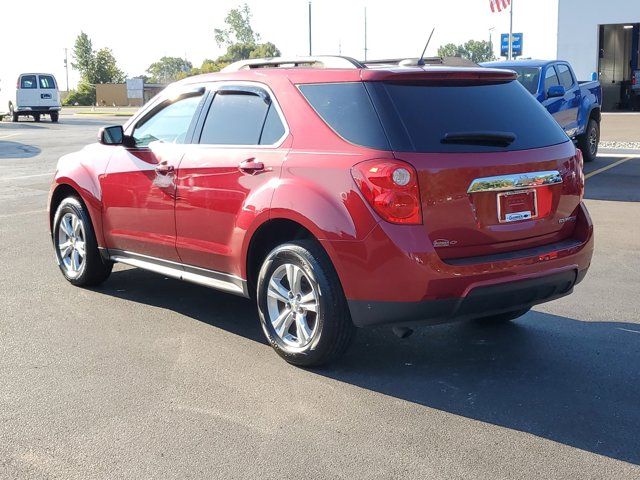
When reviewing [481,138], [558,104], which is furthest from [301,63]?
[558,104]

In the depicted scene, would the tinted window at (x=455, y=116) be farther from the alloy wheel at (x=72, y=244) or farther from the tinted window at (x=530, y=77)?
the tinted window at (x=530, y=77)

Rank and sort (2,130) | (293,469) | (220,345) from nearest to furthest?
1. (293,469)
2. (220,345)
3. (2,130)

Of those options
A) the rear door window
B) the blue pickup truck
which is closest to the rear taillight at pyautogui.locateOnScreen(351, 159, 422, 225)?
the blue pickup truck

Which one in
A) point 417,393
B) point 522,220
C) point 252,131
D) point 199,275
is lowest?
point 417,393

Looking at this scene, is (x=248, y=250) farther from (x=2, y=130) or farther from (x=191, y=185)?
(x=2, y=130)

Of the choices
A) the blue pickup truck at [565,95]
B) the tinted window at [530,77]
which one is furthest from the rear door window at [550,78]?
the tinted window at [530,77]

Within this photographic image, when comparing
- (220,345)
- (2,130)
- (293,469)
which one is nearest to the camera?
(293,469)

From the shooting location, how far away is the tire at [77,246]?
670 cm

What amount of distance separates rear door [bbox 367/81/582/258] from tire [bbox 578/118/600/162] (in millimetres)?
11074

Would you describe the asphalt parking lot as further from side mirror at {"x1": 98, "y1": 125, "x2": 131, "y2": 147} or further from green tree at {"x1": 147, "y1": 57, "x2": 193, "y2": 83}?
green tree at {"x1": 147, "y1": 57, "x2": 193, "y2": 83}

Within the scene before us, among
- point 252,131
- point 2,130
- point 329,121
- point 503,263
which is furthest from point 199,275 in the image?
point 2,130

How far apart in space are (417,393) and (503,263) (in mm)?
859

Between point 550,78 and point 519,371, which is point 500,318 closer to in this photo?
point 519,371

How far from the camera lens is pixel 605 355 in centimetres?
508
